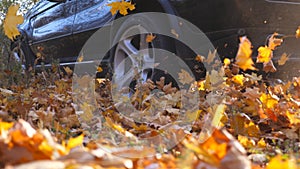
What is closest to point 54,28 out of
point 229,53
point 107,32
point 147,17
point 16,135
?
point 107,32

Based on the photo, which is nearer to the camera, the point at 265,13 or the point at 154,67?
the point at 265,13

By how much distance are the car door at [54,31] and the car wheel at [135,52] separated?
1.08 m

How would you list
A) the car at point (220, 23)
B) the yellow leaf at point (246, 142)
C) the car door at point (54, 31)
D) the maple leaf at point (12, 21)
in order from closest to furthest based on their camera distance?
the yellow leaf at point (246, 142)
the maple leaf at point (12, 21)
the car at point (220, 23)
the car door at point (54, 31)

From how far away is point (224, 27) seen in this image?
8.73 feet

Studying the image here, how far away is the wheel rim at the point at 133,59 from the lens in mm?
3305

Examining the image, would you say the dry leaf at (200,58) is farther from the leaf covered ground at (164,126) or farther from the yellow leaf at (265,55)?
the yellow leaf at (265,55)

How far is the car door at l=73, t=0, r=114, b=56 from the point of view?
12.5 ft

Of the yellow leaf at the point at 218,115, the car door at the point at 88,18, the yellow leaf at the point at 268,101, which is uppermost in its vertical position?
the car door at the point at 88,18

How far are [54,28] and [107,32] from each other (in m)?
1.51

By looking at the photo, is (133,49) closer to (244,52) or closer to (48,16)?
(244,52)

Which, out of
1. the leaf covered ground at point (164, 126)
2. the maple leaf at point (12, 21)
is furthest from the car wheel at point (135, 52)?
Answer: the maple leaf at point (12, 21)

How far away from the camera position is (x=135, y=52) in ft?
11.3

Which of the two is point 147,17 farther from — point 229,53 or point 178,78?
point 229,53

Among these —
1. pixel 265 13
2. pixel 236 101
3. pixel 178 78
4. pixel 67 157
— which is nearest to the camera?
pixel 67 157
